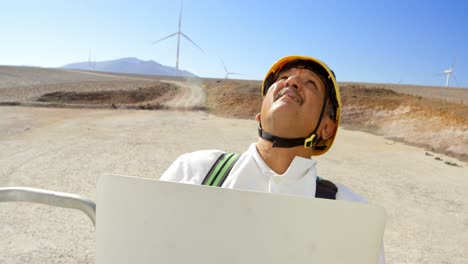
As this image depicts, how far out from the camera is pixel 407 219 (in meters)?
5.77

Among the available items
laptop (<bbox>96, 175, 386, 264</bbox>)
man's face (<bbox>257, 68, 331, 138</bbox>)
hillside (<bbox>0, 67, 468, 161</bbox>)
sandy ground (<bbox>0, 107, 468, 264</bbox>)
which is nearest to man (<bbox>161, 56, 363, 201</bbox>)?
man's face (<bbox>257, 68, 331, 138</bbox>)

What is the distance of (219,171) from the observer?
6.47ft

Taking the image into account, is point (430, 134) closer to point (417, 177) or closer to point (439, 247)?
point (417, 177)

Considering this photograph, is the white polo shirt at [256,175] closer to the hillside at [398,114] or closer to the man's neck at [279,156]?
the man's neck at [279,156]

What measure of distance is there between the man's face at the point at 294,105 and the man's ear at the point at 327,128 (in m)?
0.04

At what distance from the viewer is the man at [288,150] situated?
6.13ft

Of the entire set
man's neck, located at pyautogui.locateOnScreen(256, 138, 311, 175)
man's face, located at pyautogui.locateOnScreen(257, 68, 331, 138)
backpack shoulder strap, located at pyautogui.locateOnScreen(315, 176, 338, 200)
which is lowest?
backpack shoulder strap, located at pyautogui.locateOnScreen(315, 176, 338, 200)

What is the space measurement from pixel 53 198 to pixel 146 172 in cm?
572

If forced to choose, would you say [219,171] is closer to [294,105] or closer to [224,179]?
[224,179]

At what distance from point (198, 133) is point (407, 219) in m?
8.52

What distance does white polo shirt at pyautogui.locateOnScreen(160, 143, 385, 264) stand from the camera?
1.82m

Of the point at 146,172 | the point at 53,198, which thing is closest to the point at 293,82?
the point at 53,198

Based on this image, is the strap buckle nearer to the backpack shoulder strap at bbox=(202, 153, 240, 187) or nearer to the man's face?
the man's face

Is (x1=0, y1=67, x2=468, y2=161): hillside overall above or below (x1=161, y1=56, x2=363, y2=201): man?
below
